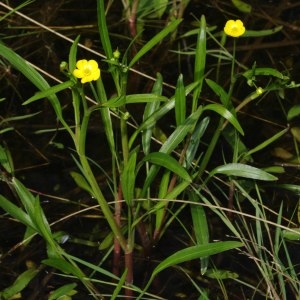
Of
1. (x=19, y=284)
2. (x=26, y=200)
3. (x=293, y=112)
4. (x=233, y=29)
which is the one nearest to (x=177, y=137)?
(x=233, y=29)

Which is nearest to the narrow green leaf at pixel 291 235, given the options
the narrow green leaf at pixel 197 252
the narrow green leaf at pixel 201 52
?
the narrow green leaf at pixel 197 252

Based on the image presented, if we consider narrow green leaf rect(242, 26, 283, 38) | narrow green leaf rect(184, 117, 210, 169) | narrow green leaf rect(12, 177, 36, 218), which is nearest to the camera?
narrow green leaf rect(12, 177, 36, 218)

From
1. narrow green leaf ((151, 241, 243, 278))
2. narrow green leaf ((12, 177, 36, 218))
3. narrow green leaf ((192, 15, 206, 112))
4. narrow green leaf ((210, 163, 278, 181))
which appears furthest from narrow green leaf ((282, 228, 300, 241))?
narrow green leaf ((12, 177, 36, 218))

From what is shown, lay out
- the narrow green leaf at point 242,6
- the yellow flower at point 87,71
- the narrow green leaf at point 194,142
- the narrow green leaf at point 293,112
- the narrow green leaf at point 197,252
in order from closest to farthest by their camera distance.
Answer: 1. the yellow flower at point 87,71
2. the narrow green leaf at point 197,252
3. the narrow green leaf at point 194,142
4. the narrow green leaf at point 293,112
5. the narrow green leaf at point 242,6

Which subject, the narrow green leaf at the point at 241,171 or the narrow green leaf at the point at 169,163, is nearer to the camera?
the narrow green leaf at the point at 169,163

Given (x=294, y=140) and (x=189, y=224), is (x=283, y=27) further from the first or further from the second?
(x=189, y=224)

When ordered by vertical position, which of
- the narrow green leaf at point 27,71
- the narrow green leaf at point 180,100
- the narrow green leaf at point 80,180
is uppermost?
the narrow green leaf at point 27,71

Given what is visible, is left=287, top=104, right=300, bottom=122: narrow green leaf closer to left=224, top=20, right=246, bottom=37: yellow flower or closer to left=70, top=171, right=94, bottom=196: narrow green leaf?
left=224, top=20, right=246, bottom=37: yellow flower

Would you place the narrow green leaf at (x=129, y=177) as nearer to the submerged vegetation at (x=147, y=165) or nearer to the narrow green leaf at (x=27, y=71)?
the submerged vegetation at (x=147, y=165)

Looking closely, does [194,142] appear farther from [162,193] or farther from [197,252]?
[197,252]
